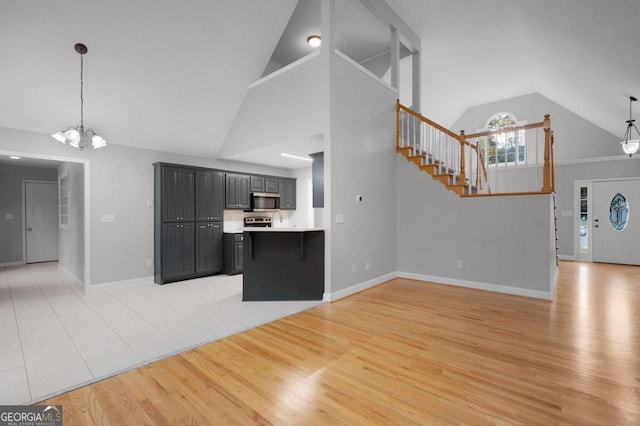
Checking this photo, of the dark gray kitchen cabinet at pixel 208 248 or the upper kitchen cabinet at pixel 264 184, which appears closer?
the dark gray kitchen cabinet at pixel 208 248

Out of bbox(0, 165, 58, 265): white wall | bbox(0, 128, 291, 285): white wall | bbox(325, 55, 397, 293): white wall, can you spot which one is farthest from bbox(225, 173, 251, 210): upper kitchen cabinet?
bbox(0, 165, 58, 265): white wall

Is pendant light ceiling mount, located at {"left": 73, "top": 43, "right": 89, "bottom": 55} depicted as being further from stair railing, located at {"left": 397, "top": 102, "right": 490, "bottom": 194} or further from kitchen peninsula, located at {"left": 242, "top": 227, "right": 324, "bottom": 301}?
stair railing, located at {"left": 397, "top": 102, "right": 490, "bottom": 194}

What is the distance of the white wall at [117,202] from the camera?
475 centimetres

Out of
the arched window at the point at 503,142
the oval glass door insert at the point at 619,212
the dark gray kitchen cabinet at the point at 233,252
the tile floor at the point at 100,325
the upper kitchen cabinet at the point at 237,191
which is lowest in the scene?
the tile floor at the point at 100,325

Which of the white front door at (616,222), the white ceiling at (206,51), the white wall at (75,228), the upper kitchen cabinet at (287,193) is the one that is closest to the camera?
the white ceiling at (206,51)

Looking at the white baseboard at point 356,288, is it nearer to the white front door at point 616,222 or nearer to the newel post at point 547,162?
the newel post at point 547,162

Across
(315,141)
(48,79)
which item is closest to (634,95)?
(315,141)

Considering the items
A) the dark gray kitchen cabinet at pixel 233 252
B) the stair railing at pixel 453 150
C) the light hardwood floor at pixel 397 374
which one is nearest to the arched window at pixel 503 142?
the stair railing at pixel 453 150

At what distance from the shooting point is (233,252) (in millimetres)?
6012

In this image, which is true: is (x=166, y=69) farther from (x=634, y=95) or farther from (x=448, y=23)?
(x=634, y=95)

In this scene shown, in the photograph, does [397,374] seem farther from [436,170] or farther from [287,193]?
[287,193]

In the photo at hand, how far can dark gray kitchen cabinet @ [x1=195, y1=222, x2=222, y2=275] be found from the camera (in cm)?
581

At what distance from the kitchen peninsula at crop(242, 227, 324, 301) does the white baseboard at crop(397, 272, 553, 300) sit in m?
2.24

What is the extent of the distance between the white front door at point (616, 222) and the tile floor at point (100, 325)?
8.02 m
